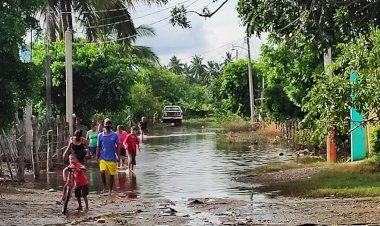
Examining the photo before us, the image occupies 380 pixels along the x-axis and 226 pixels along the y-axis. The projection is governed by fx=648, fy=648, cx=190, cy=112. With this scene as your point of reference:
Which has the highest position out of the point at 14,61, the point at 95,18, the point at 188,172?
the point at 95,18

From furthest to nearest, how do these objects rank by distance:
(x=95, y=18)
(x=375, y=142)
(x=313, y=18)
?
(x=95, y=18) → (x=375, y=142) → (x=313, y=18)

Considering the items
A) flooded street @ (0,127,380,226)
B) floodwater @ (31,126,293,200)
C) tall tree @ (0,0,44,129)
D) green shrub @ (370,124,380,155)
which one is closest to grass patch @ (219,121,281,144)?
floodwater @ (31,126,293,200)

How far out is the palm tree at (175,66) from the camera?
123m

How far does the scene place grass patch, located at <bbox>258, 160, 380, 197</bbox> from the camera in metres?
14.5

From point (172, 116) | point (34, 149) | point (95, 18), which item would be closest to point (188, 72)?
point (172, 116)

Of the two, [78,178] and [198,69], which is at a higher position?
[198,69]

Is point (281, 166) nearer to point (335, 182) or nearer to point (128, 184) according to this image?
point (335, 182)

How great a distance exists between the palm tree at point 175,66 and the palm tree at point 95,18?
88.2m

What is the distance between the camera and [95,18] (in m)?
31.0

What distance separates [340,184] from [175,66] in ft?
355

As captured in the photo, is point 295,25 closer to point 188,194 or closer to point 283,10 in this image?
point 283,10

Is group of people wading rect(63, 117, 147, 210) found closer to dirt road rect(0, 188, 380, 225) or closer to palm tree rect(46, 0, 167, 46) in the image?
dirt road rect(0, 188, 380, 225)

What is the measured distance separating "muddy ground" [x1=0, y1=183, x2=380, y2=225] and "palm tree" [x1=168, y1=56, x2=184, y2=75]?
108m

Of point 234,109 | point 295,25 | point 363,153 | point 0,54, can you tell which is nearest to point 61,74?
point 363,153
